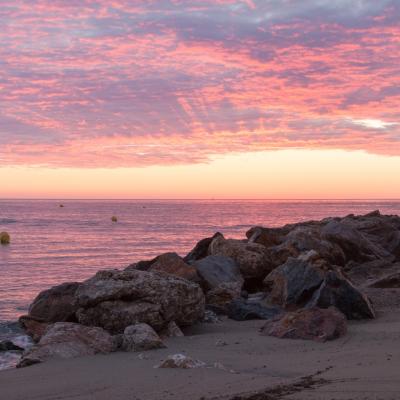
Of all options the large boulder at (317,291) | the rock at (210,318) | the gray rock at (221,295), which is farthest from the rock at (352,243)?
the rock at (210,318)

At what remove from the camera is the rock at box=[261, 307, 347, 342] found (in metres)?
8.70

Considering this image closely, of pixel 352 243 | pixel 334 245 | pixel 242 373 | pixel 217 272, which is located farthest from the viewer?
pixel 352 243

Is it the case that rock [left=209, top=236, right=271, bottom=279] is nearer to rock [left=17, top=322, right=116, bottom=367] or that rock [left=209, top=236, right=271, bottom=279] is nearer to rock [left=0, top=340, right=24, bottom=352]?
rock [left=0, top=340, right=24, bottom=352]

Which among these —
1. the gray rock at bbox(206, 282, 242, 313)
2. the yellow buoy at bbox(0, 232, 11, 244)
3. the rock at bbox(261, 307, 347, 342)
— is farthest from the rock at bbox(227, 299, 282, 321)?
the yellow buoy at bbox(0, 232, 11, 244)

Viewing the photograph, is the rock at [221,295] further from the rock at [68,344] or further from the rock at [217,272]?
the rock at [68,344]

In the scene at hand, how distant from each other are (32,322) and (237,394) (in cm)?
756

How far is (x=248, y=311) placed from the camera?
38.2 ft

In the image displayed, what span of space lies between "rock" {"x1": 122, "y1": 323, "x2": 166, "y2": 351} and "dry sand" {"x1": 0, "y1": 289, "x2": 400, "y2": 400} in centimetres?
21

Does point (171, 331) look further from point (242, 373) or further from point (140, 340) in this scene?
point (242, 373)

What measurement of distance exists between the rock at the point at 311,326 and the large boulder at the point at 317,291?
1.34 meters

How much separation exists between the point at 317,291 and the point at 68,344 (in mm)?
4992

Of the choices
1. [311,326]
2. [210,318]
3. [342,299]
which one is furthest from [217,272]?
[311,326]

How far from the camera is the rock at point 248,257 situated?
52.9ft

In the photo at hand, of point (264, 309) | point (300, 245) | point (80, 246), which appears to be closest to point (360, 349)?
point (264, 309)
